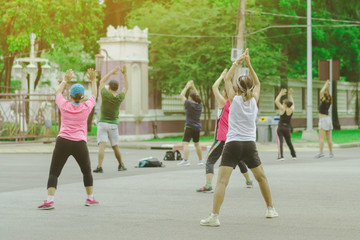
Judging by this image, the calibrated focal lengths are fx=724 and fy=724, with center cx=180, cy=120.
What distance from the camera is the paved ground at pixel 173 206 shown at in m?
8.03

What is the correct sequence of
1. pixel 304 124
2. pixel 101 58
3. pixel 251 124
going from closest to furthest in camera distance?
pixel 251 124
pixel 101 58
pixel 304 124

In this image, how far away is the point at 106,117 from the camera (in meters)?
15.2

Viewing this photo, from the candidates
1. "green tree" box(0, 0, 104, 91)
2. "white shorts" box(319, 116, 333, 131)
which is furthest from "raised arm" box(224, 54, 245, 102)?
"green tree" box(0, 0, 104, 91)

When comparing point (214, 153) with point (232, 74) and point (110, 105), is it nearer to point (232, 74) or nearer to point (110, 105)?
point (232, 74)

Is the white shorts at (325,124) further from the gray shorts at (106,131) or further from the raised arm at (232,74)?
the raised arm at (232,74)

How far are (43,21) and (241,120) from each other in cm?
2403

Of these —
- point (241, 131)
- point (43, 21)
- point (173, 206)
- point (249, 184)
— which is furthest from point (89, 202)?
point (43, 21)

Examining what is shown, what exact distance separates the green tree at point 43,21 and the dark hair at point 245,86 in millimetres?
23367

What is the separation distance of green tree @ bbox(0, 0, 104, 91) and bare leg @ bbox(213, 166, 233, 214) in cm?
2355

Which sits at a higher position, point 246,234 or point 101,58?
point 101,58

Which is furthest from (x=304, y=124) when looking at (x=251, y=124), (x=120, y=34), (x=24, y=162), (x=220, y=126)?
(x=251, y=124)

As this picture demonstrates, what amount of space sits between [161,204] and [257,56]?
2308 centimetres

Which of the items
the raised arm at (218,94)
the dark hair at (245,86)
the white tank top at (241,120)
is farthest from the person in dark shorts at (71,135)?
the dark hair at (245,86)

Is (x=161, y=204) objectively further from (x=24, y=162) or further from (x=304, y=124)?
(x=304, y=124)
